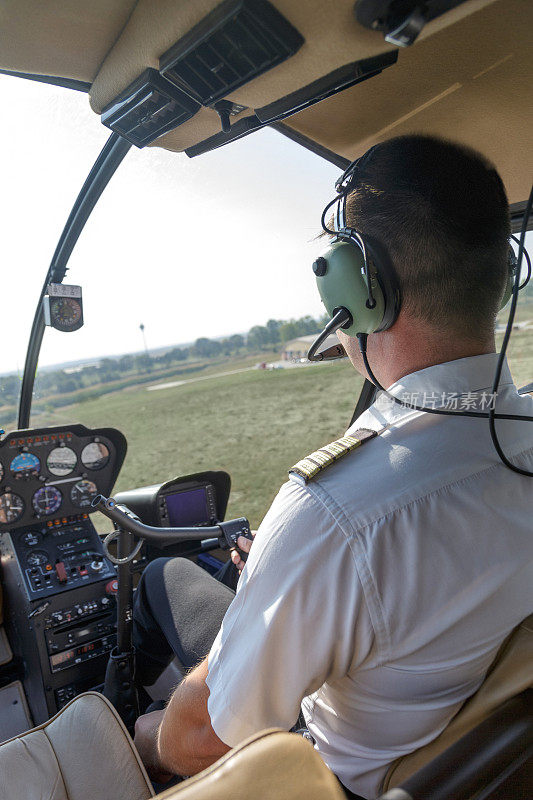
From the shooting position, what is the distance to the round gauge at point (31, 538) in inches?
82.5

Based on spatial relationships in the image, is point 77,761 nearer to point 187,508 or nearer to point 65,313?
point 187,508

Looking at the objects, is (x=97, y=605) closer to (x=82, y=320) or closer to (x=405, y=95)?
(x=82, y=320)

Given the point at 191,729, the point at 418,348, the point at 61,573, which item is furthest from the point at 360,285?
the point at 61,573

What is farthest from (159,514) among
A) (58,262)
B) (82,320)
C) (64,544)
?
(58,262)

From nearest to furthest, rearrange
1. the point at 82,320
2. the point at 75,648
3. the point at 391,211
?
1. the point at 391,211
2. the point at 75,648
3. the point at 82,320

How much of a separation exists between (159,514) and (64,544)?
1.35 feet

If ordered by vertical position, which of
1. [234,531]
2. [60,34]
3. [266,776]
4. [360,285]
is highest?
[60,34]

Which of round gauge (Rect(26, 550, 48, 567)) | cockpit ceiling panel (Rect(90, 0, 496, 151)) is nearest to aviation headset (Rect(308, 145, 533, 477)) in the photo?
cockpit ceiling panel (Rect(90, 0, 496, 151))

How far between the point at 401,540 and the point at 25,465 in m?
1.84

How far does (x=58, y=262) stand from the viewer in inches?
92.5

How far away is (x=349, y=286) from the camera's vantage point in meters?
0.92

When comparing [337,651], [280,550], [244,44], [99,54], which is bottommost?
[337,651]

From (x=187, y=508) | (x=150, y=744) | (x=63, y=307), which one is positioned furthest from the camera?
(x=187, y=508)

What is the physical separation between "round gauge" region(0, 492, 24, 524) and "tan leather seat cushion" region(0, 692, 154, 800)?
3.64 feet
